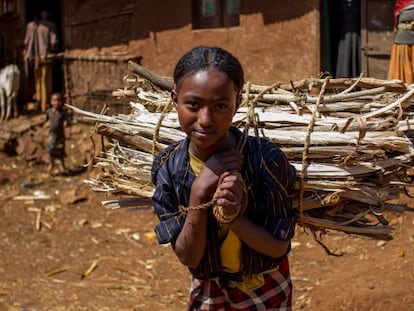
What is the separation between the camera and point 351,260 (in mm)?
4750

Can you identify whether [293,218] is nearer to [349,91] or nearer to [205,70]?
[205,70]

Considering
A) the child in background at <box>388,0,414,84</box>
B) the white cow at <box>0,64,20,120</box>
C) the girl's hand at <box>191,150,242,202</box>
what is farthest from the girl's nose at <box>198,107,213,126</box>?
the white cow at <box>0,64,20,120</box>

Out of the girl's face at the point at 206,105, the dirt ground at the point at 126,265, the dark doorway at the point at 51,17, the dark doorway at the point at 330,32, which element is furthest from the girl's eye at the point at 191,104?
the dark doorway at the point at 51,17

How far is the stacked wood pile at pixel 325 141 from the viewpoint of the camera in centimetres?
215

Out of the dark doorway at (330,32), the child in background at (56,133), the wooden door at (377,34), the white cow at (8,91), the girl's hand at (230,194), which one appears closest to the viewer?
the girl's hand at (230,194)

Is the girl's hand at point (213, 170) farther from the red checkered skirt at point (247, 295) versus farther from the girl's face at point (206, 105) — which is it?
the red checkered skirt at point (247, 295)

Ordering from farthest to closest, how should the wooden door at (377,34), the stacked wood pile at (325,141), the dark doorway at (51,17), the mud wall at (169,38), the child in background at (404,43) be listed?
the dark doorway at (51,17)
the mud wall at (169,38)
the wooden door at (377,34)
the child in background at (404,43)
the stacked wood pile at (325,141)

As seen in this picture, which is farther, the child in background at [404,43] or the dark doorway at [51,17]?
the dark doorway at [51,17]

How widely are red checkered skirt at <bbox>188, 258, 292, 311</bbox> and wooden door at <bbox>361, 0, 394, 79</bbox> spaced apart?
15.0ft

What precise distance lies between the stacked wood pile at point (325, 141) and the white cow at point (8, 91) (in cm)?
876

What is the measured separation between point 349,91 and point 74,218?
4800 mm

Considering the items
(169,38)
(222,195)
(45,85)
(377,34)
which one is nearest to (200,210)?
(222,195)

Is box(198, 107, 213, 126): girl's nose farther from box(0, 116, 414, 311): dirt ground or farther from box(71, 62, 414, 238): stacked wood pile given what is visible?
box(0, 116, 414, 311): dirt ground

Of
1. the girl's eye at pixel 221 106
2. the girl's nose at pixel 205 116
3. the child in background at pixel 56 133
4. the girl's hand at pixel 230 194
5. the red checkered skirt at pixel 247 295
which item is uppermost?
the girl's eye at pixel 221 106
